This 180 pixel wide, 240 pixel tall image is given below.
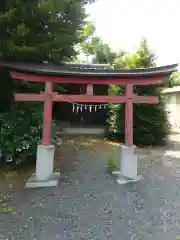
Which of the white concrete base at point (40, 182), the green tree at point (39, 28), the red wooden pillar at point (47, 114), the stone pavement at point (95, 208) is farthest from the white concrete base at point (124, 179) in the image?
the green tree at point (39, 28)

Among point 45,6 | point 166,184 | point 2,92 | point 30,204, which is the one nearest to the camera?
point 30,204

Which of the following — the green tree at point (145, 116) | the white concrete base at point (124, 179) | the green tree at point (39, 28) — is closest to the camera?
the white concrete base at point (124, 179)

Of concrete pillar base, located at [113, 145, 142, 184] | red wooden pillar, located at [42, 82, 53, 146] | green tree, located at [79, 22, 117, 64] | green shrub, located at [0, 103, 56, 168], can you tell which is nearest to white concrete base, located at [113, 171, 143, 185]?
concrete pillar base, located at [113, 145, 142, 184]

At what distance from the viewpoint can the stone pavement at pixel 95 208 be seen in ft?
13.5

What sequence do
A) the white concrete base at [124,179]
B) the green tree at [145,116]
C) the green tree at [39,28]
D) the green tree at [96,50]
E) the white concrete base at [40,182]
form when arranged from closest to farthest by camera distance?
the white concrete base at [40,182] → the white concrete base at [124,179] → the green tree at [39,28] → the green tree at [145,116] → the green tree at [96,50]

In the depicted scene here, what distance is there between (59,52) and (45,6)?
55.6 inches

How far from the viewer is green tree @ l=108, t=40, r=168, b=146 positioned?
1033 cm

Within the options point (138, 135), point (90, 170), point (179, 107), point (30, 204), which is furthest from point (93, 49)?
point (30, 204)

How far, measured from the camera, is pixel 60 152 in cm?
892

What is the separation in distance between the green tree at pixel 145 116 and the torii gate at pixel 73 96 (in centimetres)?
416

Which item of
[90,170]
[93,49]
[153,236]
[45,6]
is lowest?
[153,236]

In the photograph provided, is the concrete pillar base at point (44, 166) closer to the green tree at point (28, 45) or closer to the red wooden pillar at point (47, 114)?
the red wooden pillar at point (47, 114)

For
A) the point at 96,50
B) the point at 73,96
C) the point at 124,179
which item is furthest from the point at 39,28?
the point at 96,50

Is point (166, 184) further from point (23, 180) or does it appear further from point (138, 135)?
point (138, 135)
